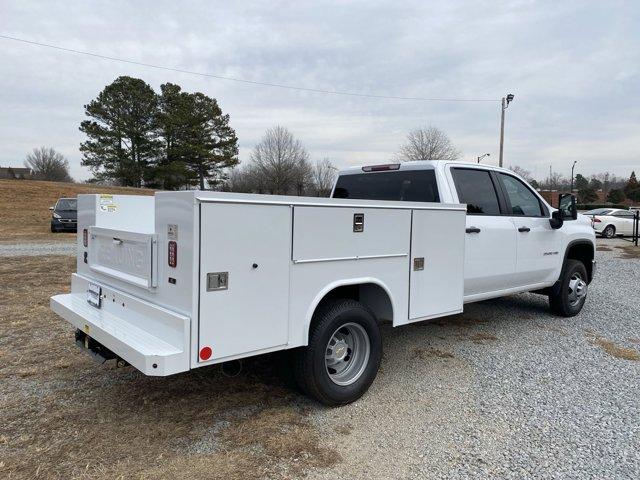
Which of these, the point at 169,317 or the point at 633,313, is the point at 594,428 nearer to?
the point at 169,317

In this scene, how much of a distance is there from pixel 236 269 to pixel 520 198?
4.28 metres

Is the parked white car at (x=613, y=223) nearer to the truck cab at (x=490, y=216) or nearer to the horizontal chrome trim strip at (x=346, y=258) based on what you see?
the truck cab at (x=490, y=216)

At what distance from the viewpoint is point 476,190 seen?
544 centimetres

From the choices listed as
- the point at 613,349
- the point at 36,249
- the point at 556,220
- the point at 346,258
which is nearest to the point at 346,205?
the point at 346,258

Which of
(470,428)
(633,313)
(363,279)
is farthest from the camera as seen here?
(633,313)

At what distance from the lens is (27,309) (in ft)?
21.9

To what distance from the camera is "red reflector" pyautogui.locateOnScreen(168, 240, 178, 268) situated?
3.08 m

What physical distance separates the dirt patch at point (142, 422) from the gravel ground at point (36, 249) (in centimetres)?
898

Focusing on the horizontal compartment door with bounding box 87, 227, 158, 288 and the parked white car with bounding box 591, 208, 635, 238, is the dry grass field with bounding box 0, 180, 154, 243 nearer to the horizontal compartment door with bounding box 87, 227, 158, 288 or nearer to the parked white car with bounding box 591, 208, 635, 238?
the horizontal compartment door with bounding box 87, 227, 158, 288

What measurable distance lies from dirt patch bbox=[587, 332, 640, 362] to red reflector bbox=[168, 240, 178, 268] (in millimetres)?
4816

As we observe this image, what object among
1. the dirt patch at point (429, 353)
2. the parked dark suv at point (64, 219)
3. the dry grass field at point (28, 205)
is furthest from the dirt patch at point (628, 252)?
the parked dark suv at point (64, 219)

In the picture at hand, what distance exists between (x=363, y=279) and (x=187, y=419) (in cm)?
170

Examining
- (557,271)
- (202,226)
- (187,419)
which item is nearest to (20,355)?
(187,419)

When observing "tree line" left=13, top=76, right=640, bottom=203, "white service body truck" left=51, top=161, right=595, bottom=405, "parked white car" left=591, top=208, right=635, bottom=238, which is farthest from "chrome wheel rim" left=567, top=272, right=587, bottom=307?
"tree line" left=13, top=76, right=640, bottom=203
